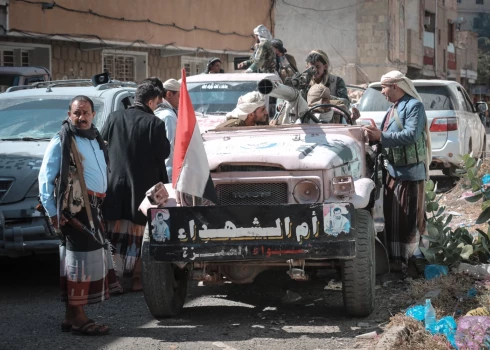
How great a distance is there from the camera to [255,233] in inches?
257

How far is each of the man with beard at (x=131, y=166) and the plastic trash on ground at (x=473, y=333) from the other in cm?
321

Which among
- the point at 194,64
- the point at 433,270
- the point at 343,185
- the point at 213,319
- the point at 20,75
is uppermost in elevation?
the point at 194,64

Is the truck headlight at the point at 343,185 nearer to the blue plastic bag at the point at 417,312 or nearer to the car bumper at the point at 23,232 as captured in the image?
the blue plastic bag at the point at 417,312

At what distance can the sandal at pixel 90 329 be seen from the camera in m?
6.62

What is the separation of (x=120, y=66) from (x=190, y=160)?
19.0 m

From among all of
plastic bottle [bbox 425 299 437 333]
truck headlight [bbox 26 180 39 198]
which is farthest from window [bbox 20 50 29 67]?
plastic bottle [bbox 425 299 437 333]

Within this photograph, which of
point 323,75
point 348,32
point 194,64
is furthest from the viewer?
point 348,32

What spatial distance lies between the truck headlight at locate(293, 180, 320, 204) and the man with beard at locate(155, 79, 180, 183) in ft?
6.89

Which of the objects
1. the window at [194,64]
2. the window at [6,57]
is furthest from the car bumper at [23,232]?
the window at [194,64]

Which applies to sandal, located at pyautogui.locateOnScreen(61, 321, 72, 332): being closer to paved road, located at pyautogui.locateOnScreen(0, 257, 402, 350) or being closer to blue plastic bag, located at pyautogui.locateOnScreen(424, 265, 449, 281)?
paved road, located at pyautogui.locateOnScreen(0, 257, 402, 350)

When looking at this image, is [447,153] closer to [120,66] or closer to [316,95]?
[316,95]

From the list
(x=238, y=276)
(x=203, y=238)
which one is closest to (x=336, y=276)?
(x=238, y=276)

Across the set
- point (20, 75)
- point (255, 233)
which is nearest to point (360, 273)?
point (255, 233)

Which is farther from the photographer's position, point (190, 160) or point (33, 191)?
point (33, 191)
